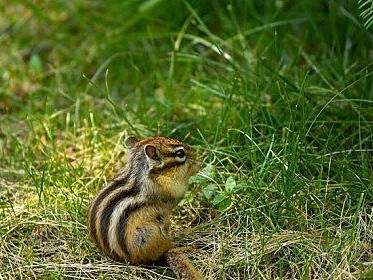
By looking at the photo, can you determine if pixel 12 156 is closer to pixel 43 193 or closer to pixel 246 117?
pixel 43 193

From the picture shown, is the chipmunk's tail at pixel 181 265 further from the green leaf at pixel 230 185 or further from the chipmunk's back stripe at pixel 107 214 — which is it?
the green leaf at pixel 230 185

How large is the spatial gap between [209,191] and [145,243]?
2.22 feet

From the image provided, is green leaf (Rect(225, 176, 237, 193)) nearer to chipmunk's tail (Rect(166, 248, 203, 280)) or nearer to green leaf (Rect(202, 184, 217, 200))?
green leaf (Rect(202, 184, 217, 200))

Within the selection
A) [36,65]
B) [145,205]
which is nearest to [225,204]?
[145,205]

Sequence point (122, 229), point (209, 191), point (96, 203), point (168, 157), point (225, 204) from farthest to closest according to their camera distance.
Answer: point (209, 191)
point (225, 204)
point (168, 157)
point (96, 203)
point (122, 229)

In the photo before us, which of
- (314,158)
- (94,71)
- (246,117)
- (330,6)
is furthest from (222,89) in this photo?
(94,71)

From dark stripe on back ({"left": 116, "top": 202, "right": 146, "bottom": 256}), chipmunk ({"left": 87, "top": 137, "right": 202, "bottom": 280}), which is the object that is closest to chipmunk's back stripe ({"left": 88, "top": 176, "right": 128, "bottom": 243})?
chipmunk ({"left": 87, "top": 137, "right": 202, "bottom": 280})

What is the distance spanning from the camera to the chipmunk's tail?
4168 millimetres

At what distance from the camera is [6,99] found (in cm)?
662

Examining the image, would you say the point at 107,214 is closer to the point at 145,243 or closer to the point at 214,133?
the point at 145,243

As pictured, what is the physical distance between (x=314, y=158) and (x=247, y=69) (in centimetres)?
108

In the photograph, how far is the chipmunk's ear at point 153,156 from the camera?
4.36 meters

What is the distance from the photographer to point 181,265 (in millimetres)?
4223

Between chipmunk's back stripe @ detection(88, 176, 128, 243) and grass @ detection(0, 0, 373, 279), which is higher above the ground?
chipmunk's back stripe @ detection(88, 176, 128, 243)
